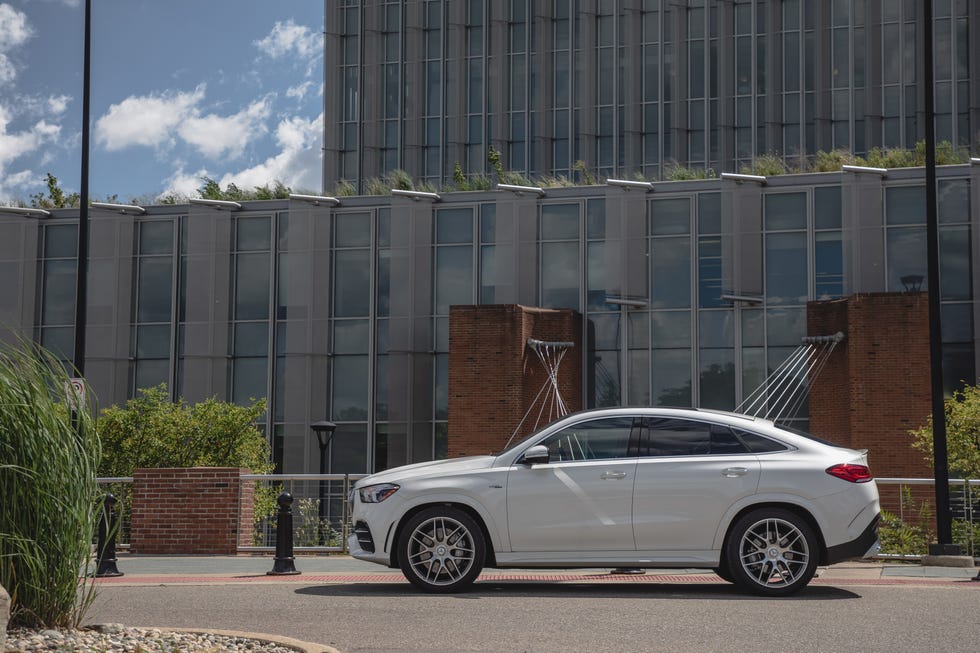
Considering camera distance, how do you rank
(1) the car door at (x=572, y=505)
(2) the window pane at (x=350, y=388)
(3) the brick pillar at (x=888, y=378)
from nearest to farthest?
(1) the car door at (x=572, y=505), (3) the brick pillar at (x=888, y=378), (2) the window pane at (x=350, y=388)

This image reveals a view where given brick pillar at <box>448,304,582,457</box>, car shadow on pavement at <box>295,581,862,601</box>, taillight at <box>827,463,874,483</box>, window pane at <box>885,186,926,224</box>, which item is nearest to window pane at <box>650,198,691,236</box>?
brick pillar at <box>448,304,582,457</box>

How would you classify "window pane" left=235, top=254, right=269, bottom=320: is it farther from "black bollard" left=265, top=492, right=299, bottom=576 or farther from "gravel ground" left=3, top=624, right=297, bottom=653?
"gravel ground" left=3, top=624, right=297, bottom=653

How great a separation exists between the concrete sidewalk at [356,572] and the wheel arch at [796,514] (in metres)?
1.68

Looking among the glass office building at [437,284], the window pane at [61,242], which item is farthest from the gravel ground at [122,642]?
the window pane at [61,242]

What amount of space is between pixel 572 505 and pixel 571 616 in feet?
5.39

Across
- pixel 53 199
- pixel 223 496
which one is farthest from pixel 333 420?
pixel 223 496

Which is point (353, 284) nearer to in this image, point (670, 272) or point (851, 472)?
point (670, 272)

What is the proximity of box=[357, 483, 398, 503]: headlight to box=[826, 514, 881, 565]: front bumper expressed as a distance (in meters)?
3.93

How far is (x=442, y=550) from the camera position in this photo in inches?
442

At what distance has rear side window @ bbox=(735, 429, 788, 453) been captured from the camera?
11.3m

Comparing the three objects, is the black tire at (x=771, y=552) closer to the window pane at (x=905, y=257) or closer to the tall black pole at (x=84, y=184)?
the tall black pole at (x=84, y=184)

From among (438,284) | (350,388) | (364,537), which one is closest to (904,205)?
(438,284)

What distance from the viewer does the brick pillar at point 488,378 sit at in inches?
1099

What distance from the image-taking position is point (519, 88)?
187ft
